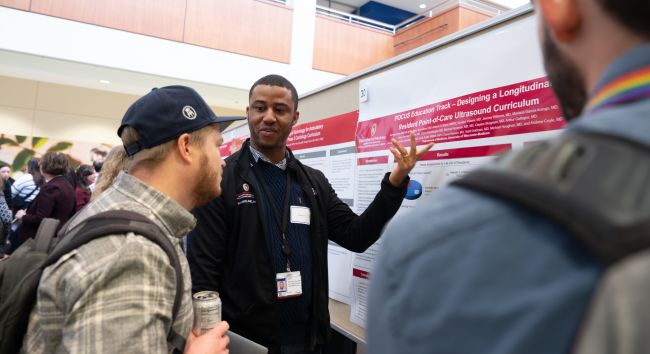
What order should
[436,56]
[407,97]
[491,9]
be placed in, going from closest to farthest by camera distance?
[436,56] → [407,97] → [491,9]

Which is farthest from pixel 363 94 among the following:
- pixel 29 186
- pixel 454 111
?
pixel 29 186

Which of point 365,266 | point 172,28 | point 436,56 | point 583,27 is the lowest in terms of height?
point 365,266

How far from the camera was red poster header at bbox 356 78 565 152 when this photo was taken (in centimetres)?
112

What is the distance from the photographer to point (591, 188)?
10.0 inches

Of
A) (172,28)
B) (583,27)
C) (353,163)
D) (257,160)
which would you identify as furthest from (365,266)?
(172,28)

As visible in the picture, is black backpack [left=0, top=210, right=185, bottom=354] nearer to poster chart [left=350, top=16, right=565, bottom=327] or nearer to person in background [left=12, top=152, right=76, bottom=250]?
poster chart [left=350, top=16, right=565, bottom=327]

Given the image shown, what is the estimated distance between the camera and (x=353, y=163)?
1.87m

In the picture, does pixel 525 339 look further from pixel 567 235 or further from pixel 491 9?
pixel 491 9

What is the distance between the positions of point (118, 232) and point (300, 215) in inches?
34.5

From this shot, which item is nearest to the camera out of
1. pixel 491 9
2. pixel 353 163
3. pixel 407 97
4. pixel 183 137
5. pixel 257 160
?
pixel 183 137

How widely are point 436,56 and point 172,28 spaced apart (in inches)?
215

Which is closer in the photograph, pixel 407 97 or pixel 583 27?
pixel 583 27

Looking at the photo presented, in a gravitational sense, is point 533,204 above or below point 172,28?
below

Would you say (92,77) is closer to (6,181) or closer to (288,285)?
(6,181)
